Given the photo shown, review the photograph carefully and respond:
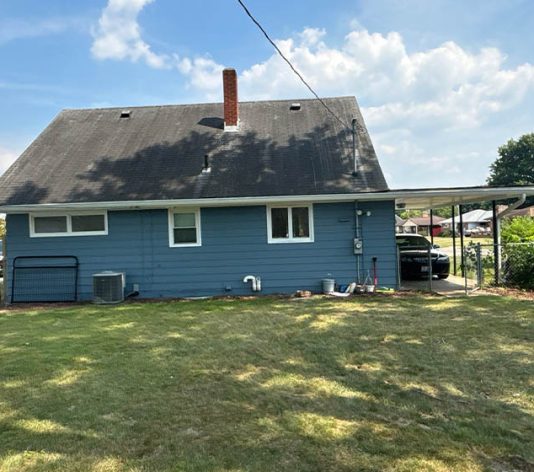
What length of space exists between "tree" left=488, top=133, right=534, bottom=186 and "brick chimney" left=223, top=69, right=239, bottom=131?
2415 inches

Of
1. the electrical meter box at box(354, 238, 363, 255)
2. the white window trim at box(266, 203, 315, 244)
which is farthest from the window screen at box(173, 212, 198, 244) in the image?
the electrical meter box at box(354, 238, 363, 255)

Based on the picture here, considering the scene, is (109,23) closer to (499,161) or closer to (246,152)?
(246,152)

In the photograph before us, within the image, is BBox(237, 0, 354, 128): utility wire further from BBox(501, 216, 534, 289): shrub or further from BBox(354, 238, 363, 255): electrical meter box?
BBox(501, 216, 534, 289): shrub

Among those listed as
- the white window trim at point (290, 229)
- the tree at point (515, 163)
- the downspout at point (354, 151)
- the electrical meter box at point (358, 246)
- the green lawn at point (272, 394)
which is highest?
the tree at point (515, 163)

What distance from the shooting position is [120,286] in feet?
33.6

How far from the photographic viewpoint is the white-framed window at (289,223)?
35.4 ft

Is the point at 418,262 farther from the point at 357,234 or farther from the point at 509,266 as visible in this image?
the point at 357,234

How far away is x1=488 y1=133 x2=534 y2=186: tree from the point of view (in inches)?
2522

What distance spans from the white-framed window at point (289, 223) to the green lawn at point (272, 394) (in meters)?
3.25

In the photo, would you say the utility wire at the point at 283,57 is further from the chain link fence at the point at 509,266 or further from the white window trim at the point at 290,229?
the chain link fence at the point at 509,266

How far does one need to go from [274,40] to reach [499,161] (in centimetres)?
7061

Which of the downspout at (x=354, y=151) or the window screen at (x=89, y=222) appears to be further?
the downspout at (x=354, y=151)

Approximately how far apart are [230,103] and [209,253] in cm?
509

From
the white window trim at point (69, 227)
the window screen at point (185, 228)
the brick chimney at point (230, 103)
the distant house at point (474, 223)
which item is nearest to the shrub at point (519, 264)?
the window screen at point (185, 228)
